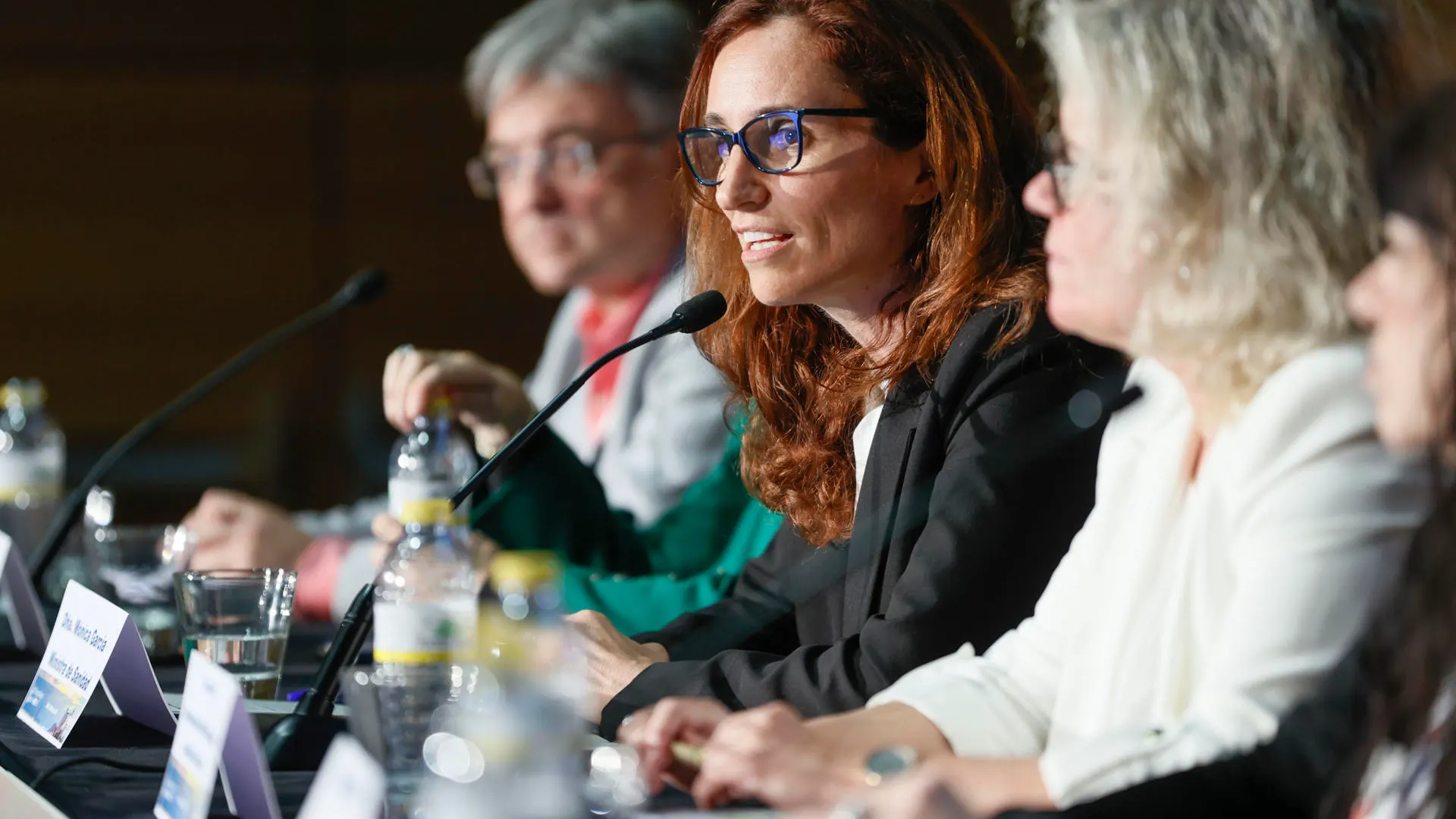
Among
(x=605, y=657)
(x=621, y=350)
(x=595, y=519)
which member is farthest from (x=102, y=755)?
(x=595, y=519)

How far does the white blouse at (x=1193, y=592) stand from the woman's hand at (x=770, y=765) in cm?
13

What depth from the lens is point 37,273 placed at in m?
5.00

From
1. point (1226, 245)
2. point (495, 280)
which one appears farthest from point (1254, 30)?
point (495, 280)

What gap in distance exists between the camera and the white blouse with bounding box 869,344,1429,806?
2.93ft

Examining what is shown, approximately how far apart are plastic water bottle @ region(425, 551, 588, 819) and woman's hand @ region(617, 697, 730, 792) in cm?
24

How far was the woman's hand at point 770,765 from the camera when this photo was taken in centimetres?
96

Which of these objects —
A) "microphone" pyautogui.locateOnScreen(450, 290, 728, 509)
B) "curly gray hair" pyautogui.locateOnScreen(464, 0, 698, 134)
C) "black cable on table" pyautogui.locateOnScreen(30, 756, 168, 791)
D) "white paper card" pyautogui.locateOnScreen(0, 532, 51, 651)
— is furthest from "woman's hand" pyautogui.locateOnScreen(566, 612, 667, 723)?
"curly gray hair" pyautogui.locateOnScreen(464, 0, 698, 134)

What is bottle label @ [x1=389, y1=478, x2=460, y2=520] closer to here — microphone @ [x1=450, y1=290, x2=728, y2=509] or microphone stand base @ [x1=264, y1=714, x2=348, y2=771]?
microphone @ [x1=450, y1=290, x2=728, y2=509]

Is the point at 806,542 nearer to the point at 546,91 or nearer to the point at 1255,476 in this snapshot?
the point at 1255,476

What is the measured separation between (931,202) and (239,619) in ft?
2.51

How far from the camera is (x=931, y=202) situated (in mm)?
1609

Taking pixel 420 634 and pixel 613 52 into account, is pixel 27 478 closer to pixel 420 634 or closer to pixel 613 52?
pixel 613 52

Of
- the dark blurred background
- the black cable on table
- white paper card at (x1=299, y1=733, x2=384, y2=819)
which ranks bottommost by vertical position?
white paper card at (x1=299, y1=733, x2=384, y2=819)

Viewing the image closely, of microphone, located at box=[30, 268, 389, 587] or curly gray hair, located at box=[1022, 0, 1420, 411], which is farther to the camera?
microphone, located at box=[30, 268, 389, 587]
